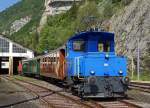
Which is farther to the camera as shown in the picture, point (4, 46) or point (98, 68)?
point (4, 46)

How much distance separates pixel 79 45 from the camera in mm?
22219

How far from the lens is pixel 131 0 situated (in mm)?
64375

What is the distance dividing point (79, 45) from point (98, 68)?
8.17 feet

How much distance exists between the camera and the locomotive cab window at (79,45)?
21.9 m

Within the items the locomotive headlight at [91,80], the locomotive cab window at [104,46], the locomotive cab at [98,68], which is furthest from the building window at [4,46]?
the locomotive headlight at [91,80]

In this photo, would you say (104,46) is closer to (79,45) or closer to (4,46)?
(79,45)

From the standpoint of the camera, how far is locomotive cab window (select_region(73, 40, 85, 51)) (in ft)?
71.8

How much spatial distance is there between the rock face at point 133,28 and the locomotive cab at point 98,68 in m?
28.8

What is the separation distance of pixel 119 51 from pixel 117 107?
127 ft

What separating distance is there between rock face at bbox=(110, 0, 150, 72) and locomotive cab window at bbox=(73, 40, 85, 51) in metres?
28.3

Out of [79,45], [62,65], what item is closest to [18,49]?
[62,65]

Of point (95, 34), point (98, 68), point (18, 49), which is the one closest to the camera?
point (98, 68)

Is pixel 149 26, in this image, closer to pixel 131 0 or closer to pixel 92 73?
pixel 131 0

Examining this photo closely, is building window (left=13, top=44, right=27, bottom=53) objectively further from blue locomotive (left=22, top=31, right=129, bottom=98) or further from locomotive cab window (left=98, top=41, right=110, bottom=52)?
locomotive cab window (left=98, top=41, right=110, bottom=52)
